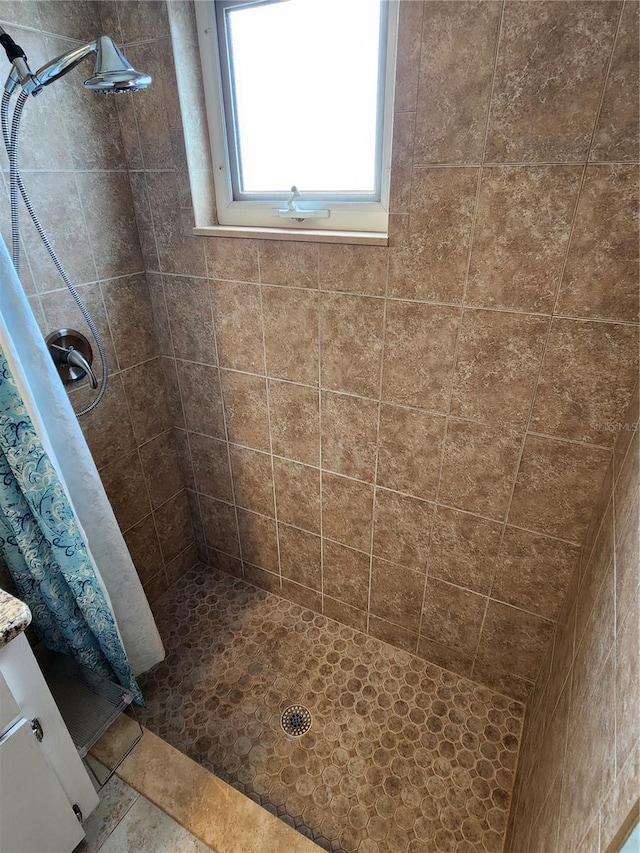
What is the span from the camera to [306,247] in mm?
1236

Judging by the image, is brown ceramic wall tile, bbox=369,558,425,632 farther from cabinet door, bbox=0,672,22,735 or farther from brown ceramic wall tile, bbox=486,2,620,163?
brown ceramic wall tile, bbox=486,2,620,163

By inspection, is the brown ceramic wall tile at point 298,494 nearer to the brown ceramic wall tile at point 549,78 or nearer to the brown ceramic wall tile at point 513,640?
the brown ceramic wall tile at point 513,640

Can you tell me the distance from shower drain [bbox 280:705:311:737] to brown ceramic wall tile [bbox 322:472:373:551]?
561mm

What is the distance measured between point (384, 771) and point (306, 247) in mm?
1534

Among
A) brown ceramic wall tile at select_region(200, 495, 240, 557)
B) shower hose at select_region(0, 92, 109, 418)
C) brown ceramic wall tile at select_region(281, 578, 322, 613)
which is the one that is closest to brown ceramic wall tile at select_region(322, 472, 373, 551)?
brown ceramic wall tile at select_region(281, 578, 322, 613)

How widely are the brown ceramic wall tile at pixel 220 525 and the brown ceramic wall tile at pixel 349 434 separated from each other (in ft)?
1.90

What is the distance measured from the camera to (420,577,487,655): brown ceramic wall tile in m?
1.46

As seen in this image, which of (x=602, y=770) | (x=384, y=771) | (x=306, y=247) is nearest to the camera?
(x=602, y=770)

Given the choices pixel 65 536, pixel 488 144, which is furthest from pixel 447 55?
pixel 65 536

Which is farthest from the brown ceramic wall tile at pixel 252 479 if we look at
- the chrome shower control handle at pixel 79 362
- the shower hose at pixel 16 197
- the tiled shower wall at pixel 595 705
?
the tiled shower wall at pixel 595 705

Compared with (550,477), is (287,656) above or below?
below

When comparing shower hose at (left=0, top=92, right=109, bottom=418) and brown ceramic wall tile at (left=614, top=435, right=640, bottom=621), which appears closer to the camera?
brown ceramic wall tile at (left=614, top=435, right=640, bottom=621)

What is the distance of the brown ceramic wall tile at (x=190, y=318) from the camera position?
4.82 ft

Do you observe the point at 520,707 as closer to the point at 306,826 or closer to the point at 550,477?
the point at 306,826
